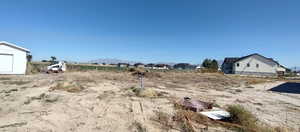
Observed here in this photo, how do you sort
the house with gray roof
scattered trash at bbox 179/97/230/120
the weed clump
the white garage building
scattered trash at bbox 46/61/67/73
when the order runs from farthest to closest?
1. the house with gray roof
2. scattered trash at bbox 46/61/67/73
3. the white garage building
4. scattered trash at bbox 179/97/230/120
5. the weed clump

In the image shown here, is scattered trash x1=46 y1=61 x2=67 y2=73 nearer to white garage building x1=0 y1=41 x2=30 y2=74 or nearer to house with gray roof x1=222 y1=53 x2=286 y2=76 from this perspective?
white garage building x1=0 y1=41 x2=30 y2=74

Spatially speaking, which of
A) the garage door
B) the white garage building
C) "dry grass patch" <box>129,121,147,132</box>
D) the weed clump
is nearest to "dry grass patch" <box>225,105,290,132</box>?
the weed clump

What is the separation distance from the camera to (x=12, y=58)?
53.9ft

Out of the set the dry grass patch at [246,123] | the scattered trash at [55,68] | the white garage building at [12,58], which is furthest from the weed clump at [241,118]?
the scattered trash at [55,68]

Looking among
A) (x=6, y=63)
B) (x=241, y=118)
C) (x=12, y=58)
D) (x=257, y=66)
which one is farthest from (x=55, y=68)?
(x=257, y=66)

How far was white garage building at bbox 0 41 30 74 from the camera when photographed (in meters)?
15.9

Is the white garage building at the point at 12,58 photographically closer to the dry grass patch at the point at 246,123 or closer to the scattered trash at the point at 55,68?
the scattered trash at the point at 55,68

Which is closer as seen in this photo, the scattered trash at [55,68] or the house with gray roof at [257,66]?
the scattered trash at [55,68]

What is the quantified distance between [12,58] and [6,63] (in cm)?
77

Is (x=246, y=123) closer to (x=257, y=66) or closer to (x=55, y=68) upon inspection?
(x=55, y=68)

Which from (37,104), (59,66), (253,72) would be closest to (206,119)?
(37,104)

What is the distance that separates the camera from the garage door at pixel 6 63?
16.0 meters

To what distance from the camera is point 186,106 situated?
6211mm

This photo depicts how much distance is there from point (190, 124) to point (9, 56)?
20451mm
